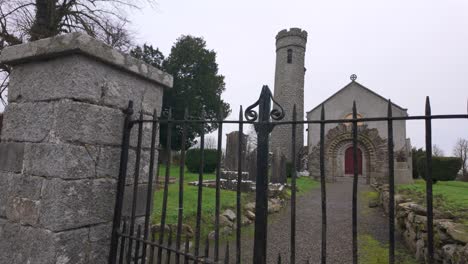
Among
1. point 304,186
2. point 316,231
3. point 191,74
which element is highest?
point 191,74

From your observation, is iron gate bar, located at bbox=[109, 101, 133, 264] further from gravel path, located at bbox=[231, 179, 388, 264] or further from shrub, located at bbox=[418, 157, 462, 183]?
shrub, located at bbox=[418, 157, 462, 183]

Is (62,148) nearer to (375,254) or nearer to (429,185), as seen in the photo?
(429,185)

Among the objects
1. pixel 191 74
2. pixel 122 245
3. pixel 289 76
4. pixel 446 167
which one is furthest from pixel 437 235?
pixel 191 74

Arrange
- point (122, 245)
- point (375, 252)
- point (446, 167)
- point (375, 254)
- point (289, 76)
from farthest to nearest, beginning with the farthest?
point (289, 76) < point (446, 167) < point (375, 252) < point (375, 254) < point (122, 245)

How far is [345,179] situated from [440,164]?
6.07 m

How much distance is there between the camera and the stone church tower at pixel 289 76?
906 inches

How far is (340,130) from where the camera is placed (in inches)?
754

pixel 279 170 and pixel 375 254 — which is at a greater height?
pixel 279 170

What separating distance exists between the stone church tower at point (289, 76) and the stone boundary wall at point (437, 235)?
16810 mm

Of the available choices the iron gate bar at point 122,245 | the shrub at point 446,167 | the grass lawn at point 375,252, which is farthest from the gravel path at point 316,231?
the shrub at point 446,167

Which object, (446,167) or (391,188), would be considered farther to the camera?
(446,167)

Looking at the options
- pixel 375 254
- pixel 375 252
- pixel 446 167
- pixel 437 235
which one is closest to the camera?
pixel 437 235

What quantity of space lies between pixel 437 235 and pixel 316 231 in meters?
2.79

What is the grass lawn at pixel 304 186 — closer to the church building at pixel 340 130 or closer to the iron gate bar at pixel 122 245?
the church building at pixel 340 130
